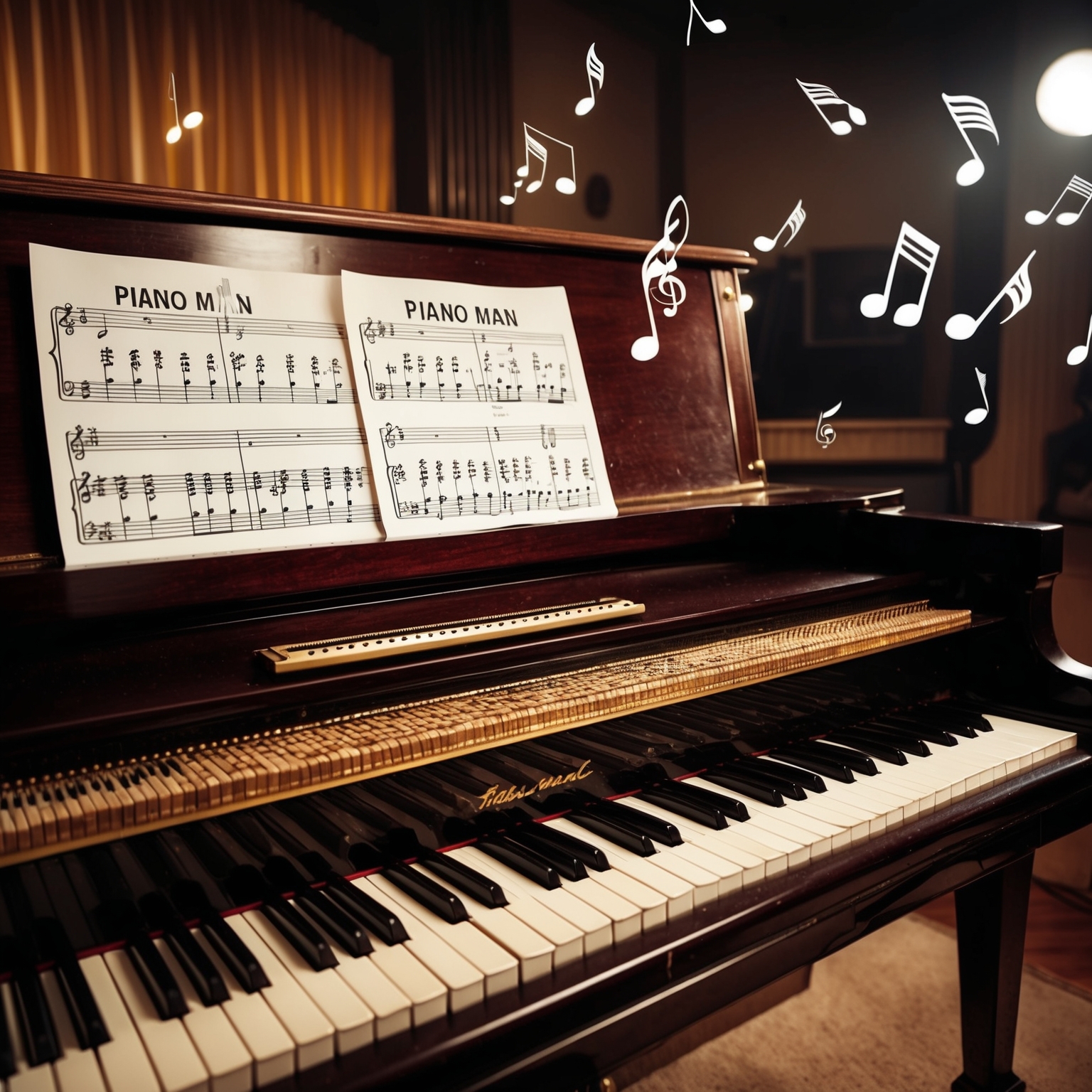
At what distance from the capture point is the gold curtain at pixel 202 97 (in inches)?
105

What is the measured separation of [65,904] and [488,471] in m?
0.90

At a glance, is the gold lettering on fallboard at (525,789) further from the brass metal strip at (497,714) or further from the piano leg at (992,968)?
the piano leg at (992,968)

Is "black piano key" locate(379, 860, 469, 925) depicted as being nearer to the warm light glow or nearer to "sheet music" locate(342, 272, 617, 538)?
"sheet music" locate(342, 272, 617, 538)

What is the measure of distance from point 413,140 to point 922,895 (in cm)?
315

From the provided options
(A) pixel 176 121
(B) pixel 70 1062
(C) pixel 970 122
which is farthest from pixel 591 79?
(B) pixel 70 1062

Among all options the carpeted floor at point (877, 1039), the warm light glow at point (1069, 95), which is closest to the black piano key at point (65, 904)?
the carpeted floor at point (877, 1039)

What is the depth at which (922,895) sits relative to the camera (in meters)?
1.38

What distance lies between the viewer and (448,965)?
3.04 feet

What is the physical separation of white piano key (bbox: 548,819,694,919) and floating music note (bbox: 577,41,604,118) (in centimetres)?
263

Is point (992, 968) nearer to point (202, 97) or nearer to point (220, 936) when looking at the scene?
point (220, 936)

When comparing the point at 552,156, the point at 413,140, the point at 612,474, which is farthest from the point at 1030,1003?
the point at 413,140

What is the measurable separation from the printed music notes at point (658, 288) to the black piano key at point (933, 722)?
0.89m

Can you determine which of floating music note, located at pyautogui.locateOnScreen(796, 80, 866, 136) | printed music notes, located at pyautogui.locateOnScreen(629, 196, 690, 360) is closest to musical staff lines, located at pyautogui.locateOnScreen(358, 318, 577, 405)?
printed music notes, located at pyautogui.locateOnScreen(629, 196, 690, 360)

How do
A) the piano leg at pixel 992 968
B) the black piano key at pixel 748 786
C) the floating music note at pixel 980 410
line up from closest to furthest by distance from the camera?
the black piano key at pixel 748 786 → the piano leg at pixel 992 968 → the floating music note at pixel 980 410
